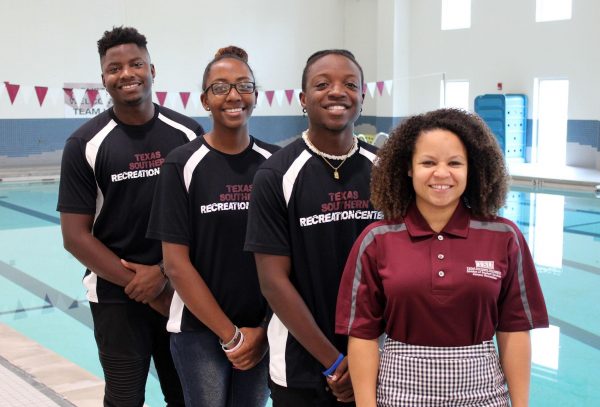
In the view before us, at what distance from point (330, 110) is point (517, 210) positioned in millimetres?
7750

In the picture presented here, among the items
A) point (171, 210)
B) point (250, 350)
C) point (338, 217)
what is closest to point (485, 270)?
point (338, 217)

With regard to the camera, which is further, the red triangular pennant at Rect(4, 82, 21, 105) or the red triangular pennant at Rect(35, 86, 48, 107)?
the red triangular pennant at Rect(35, 86, 48, 107)

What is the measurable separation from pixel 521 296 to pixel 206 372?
3.03 ft

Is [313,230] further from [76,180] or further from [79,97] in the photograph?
[79,97]

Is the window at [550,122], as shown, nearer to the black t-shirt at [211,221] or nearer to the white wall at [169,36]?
the white wall at [169,36]

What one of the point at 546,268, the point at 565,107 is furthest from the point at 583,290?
the point at 565,107

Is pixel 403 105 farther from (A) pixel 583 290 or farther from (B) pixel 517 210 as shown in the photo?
(A) pixel 583 290

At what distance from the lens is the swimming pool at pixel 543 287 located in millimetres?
3797

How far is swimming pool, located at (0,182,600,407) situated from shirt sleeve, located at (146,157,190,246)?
174 cm

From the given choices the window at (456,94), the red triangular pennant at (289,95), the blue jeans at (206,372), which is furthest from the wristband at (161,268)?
the red triangular pennant at (289,95)

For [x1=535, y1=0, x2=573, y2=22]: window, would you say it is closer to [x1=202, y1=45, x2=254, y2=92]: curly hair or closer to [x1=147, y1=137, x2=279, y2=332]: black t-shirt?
[x1=202, y1=45, x2=254, y2=92]: curly hair

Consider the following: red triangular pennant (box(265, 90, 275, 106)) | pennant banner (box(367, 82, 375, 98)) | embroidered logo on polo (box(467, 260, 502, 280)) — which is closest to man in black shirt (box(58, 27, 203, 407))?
embroidered logo on polo (box(467, 260, 502, 280))

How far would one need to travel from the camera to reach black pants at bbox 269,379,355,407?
1762 millimetres

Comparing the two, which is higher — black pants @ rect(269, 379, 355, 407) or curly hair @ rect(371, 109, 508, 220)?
curly hair @ rect(371, 109, 508, 220)
